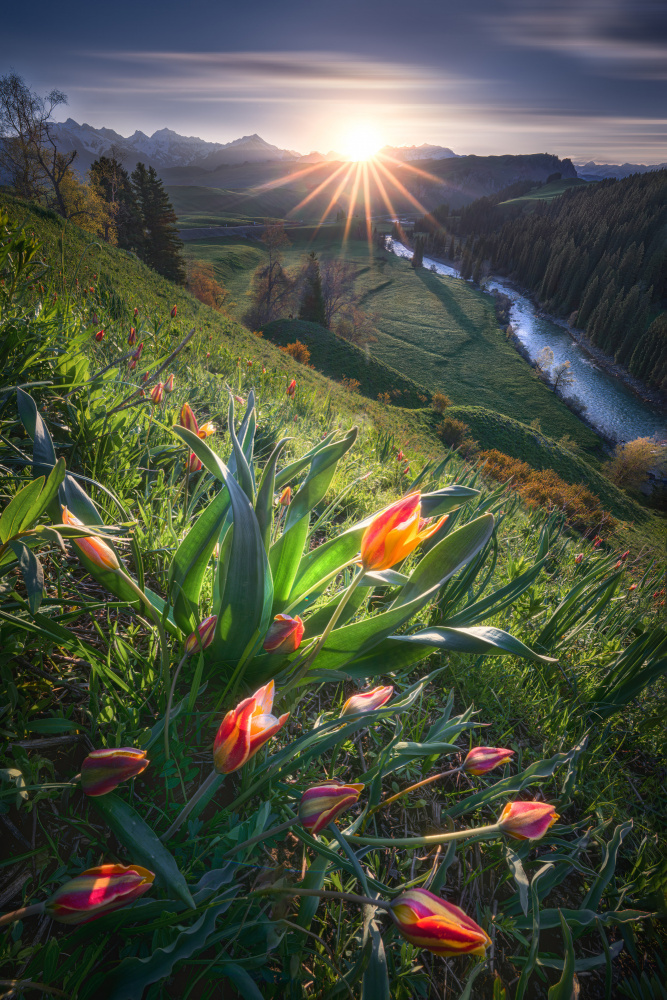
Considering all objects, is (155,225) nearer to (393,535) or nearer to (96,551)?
(96,551)

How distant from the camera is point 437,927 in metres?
0.58

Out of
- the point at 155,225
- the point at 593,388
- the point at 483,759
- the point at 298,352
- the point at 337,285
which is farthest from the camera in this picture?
the point at 337,285

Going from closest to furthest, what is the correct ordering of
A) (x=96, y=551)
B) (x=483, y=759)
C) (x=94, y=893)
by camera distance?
(x=94, y=893) → (x=96, y=551) → (x=483, y=759)

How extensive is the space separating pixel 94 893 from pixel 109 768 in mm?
134

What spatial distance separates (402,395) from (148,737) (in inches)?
1059

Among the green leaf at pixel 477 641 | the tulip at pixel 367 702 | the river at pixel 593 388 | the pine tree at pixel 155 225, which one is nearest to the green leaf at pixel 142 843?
the tulip at pixel 367 702

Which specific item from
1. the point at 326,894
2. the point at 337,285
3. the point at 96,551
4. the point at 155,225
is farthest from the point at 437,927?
the point at 337,285

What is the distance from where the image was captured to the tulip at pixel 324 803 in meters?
0.66

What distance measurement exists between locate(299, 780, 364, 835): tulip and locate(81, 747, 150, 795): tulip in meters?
0.26

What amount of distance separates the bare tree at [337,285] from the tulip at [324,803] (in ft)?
148

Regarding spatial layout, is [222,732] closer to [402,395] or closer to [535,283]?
[402,395]

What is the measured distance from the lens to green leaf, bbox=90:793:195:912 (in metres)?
0.63

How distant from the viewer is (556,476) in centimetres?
Answer: 2470

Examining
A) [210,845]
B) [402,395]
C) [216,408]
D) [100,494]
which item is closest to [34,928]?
[210,845]
